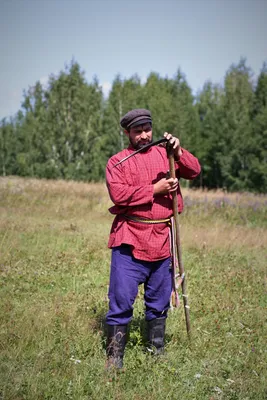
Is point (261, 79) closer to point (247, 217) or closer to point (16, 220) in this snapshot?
point (247, 217)

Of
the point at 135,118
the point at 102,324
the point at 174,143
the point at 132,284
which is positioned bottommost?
the point at 102,324

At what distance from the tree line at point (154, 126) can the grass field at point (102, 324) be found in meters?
18.4

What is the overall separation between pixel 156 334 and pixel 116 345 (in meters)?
0.42

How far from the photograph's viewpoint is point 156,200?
9.98 ft

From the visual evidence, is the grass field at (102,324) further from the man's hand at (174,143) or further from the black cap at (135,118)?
the black cap at (135,118)

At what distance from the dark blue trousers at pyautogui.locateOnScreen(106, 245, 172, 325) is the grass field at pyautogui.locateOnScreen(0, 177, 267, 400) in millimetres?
355

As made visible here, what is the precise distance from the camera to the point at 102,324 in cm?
374

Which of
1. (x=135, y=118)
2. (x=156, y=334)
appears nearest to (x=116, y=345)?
(x=156, y=334)

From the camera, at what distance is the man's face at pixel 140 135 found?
3.02 m

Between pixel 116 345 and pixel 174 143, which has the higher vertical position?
pixel 174 143

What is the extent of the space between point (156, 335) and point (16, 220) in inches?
234

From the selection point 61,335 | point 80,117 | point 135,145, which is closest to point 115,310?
point 61,335

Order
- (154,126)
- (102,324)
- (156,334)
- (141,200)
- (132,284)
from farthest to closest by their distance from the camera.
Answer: (154,126) < (102,324) < (156,334) < (132,284) < (141,200)

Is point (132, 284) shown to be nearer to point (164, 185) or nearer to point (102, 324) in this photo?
point (164, 185)
